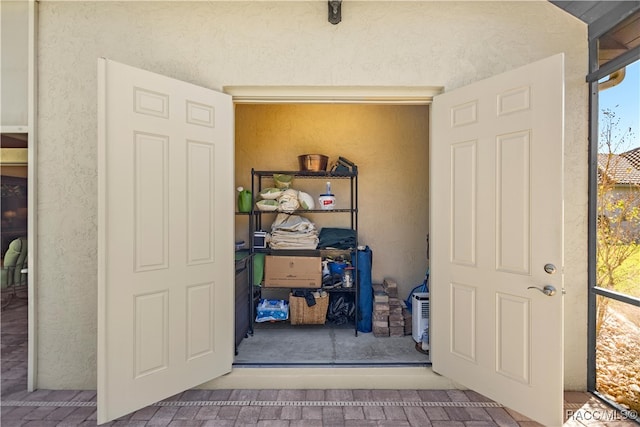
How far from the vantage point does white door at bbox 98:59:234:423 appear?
72.1 inches

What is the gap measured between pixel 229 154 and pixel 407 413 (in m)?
2.26

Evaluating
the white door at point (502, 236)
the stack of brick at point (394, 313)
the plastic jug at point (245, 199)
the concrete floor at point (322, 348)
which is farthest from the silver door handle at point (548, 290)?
the plastic jug at point (245, 199)

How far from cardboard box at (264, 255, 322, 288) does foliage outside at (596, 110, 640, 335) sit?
7.82ft

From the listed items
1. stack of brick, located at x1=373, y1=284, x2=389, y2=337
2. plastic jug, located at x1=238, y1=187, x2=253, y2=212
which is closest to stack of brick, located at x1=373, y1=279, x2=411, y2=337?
stack of brick, located at x1=373, y1=284, x2=389, y2=337

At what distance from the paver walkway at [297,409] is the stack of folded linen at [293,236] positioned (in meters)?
1.46

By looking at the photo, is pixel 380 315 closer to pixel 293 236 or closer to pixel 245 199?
pixel 293 236

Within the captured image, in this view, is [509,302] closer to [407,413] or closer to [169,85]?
[407,413]

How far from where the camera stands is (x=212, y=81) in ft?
7.43

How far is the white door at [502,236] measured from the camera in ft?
5.86

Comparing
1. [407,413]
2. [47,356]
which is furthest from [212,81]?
[407,413]

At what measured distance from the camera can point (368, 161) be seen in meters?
3.75

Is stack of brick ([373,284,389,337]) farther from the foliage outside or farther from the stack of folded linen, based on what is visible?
the foliage outside

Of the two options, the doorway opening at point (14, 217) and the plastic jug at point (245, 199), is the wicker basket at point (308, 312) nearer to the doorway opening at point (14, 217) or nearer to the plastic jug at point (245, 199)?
the plastic jug at point (245, 199)

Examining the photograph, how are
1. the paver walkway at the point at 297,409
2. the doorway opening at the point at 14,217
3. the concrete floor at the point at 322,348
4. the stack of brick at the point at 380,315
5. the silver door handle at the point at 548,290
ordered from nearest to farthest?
the silver door handle at the point at 548,290 < the paver walkway at the point at 297,409 < the doorway opening at the point at 14,217 < the concrete floor at the point at 322,348 < the stack of brick at the point at 380,315
